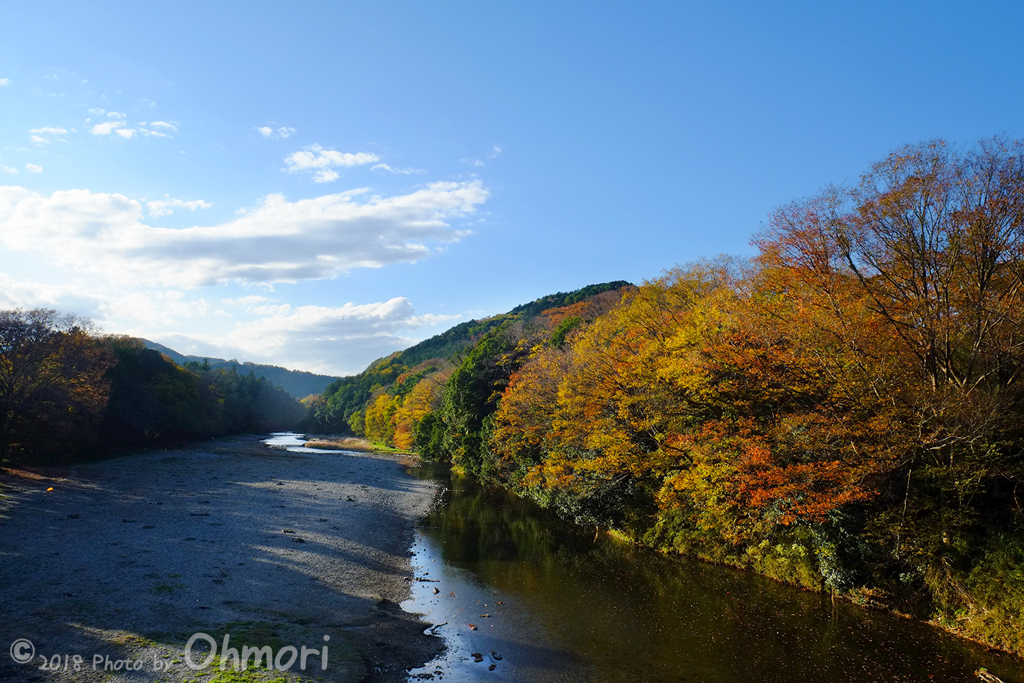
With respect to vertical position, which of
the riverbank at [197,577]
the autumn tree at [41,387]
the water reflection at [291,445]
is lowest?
the water reflection at [291,445]

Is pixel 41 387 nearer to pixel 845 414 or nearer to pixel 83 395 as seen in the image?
pixel 83 395

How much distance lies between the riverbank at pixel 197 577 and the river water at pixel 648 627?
5.29 ft

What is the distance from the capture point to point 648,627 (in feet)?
50.2

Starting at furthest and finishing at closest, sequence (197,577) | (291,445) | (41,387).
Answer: (291,445)
(41,387)
(197,577)

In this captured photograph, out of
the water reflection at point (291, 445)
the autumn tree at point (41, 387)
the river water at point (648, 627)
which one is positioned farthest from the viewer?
the water reflection at point (291, 445)

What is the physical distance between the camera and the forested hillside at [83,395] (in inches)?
1431

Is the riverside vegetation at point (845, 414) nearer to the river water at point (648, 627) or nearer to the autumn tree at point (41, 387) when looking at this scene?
the river water at point (648, 627)

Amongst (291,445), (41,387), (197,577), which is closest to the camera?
(197,577)

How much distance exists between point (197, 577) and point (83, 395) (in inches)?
1306

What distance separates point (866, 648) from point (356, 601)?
14.6 m

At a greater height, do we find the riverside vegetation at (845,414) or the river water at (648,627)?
the riverside vegetation at (845,414)

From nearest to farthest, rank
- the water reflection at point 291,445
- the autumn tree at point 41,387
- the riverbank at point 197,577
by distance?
the riverbank at point 197,577, the autumn tree at point 41,387, the water reflection at point 291,445

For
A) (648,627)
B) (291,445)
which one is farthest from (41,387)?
(291,445)

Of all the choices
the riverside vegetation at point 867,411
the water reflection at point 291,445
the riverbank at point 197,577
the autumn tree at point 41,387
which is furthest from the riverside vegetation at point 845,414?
the water reflection at point 291,445
